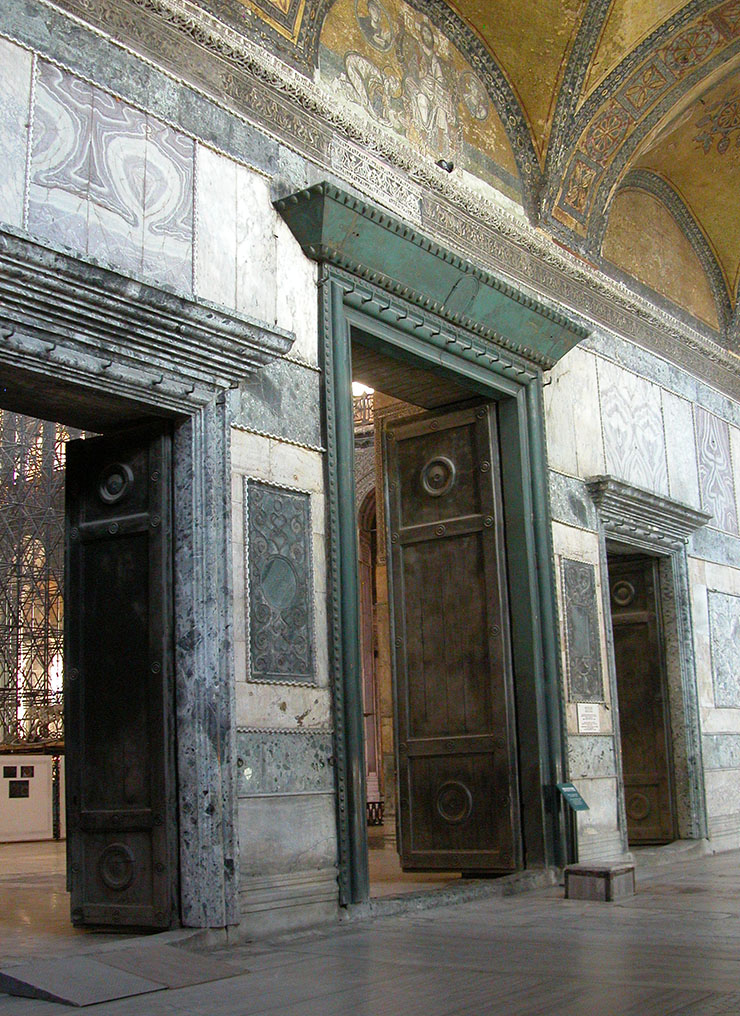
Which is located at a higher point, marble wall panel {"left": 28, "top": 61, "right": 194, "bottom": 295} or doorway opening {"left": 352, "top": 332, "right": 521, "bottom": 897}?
marble wall panel {"left": 28, "top": 61, "right": 194, "bottom": 295}

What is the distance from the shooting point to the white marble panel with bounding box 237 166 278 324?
21.6 ft

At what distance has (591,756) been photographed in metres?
8.99

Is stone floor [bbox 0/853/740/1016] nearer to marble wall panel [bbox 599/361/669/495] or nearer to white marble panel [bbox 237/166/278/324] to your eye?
white marble panel [bbox 237/166/278/324]

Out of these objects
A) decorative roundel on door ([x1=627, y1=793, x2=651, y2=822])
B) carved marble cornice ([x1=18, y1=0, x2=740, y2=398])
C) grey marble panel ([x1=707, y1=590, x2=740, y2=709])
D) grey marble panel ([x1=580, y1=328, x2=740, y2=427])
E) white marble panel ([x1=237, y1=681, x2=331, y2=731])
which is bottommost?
decorative roundel on door ([x1=627, y1=793, x2=651, y2=822])

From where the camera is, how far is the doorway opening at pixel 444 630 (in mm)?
8258

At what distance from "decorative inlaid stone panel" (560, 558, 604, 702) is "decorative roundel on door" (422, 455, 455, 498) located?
3.65 feet

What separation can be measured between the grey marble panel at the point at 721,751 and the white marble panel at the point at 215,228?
6.79 metres

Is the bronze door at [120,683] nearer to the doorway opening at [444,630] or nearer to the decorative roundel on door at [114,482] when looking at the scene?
the decorative roundel on door at [114,482]

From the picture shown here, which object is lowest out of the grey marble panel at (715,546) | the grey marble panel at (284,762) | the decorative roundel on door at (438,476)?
the grey marble panel at (284,762)

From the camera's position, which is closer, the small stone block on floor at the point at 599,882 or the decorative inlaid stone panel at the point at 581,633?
the small stone block on floor at the point at 599,882

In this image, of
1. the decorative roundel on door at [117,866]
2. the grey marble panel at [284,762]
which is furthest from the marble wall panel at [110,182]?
the decorative roundel on door at [117,866]

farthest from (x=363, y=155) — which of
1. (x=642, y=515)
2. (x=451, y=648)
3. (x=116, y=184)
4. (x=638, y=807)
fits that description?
(x=638, y=807)

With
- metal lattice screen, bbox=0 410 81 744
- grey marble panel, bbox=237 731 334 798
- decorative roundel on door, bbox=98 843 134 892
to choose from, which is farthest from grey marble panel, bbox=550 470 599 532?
metal lattice screen, bbox=0 410 81 744

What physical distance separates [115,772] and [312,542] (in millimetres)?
1668
